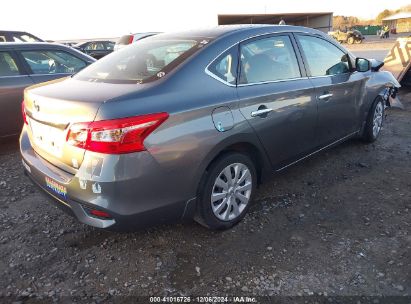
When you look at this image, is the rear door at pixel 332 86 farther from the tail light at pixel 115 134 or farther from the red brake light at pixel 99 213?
the red brake light at pixel 99 213

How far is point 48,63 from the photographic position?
5527 millimetres

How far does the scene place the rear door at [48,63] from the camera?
17.4ft

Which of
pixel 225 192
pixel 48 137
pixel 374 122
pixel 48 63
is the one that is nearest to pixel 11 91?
pixel 48 63

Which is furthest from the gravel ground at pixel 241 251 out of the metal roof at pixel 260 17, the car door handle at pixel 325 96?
the metal roof at pixel 260 17

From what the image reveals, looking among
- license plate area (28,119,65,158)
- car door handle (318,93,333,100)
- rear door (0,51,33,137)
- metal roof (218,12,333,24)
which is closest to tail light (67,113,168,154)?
license plate area (28,119,65,158)

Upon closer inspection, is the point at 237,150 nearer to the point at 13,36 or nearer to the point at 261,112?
the point at 261,112

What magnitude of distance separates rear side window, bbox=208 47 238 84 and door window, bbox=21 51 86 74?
11.7 feet

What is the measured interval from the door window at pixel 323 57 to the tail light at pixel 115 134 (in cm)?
211

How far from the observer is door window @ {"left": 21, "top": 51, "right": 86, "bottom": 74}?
534 centimetres

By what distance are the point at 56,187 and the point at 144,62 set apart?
1.20m

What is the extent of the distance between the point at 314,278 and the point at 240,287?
521 mm

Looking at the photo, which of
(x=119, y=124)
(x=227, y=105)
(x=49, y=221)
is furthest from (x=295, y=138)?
(x=49, y=221)

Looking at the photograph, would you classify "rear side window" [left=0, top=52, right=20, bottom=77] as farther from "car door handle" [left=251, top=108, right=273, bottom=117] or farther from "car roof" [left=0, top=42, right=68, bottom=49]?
"car door handle" [left=251, top=108, right=273, bottom=117]

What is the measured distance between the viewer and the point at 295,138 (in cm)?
349
